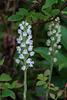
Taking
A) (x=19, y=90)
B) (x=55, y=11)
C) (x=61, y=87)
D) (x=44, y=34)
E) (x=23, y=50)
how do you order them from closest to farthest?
1. (x=55, y=11)
2. (x=23, y=50)
3. (x=61, y=87)
4. (x=19, y=90)
5. (x=44, y=34)

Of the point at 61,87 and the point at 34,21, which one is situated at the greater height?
the point at 34,21

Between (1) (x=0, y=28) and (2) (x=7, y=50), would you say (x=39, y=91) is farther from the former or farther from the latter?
(1) (x=0, y=28)

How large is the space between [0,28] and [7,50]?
31.0 inches

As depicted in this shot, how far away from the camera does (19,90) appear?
1809mm

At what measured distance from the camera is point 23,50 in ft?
3.65

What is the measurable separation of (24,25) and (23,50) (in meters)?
0.16

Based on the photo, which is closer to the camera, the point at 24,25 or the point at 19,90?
the point at 24,25

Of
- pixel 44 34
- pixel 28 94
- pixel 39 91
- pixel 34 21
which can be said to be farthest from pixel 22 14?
pixel 44 34

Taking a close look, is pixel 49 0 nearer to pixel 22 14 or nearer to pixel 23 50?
pixel 22 14

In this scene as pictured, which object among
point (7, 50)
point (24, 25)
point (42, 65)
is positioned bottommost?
point (42, 65)

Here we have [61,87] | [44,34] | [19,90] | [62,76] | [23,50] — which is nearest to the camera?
[23,50]

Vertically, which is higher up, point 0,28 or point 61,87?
point 0,28

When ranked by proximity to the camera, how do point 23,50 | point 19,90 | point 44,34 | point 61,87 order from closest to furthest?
point 23,50, point 61,87, point 19,90, point 44,34

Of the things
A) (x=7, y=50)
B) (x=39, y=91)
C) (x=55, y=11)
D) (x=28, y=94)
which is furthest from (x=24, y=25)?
(x=28, y=94)
